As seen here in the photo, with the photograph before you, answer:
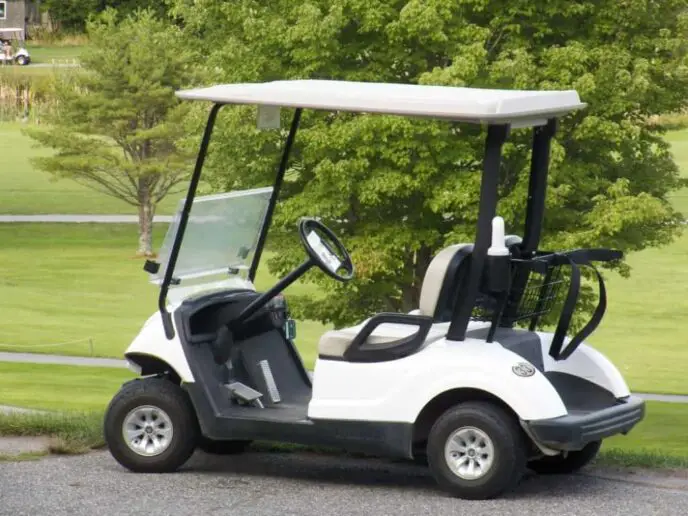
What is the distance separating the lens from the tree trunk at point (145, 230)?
45719 mm

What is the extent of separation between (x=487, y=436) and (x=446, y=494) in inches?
15.2

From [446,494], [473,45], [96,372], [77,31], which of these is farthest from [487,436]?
[77,31]

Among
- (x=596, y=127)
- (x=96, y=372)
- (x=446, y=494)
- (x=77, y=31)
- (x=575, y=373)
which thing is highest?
(x=77, y=31)

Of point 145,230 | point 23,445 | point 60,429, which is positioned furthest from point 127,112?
point 23,445

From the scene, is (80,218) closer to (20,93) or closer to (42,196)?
(42,196)

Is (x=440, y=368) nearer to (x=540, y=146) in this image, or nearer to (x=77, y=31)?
(x=540, y=146)

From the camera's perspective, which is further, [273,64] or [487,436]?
[273,64]

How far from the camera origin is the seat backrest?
23.8ft

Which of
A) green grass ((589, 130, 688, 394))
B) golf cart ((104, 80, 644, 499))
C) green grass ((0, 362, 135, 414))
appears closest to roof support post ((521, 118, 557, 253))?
golf cart ((104, 80, 644, 499))

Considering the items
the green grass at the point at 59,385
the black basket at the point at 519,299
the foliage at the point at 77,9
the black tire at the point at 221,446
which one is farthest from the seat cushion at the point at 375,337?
the foliage at the point at 77,9

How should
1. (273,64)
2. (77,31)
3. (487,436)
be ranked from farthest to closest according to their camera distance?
1. (77,31)
2. (273,64)
3. (487,436)

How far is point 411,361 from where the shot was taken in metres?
7.25

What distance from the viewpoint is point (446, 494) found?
7227 millimetres

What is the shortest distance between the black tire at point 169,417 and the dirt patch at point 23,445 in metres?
0.60
